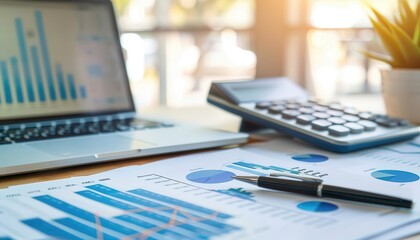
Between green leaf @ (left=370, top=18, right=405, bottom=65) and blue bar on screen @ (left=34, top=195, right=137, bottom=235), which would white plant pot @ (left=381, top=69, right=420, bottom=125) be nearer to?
green leaf @ (left=370, top=18, right=405, bottom=65)

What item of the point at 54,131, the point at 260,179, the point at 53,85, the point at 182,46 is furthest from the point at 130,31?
the point at 260,179

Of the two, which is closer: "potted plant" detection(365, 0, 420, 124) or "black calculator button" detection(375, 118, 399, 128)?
"black calculator button" detection(375, 118, 399, 128)

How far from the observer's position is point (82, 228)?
388 millimetres

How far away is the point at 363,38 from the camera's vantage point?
1.67m

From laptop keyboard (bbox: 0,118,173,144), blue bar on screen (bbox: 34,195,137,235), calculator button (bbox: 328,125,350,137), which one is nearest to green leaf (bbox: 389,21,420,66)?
calculator button (bbox: 328,125,350,137)

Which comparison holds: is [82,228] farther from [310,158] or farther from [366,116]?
[366,116]

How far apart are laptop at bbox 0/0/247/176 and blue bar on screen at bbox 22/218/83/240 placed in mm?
189

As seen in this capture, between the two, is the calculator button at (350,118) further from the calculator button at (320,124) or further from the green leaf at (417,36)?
the green leaf at (417,36)

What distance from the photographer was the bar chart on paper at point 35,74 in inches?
30.0

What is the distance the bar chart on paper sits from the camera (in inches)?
30.0

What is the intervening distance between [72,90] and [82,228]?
45 centimetres

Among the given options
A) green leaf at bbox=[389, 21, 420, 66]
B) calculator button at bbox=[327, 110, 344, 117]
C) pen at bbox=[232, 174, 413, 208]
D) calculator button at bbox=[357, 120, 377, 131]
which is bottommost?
pen at bbox=[232, 174, 413, 208]

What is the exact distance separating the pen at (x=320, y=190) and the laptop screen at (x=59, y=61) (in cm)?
39

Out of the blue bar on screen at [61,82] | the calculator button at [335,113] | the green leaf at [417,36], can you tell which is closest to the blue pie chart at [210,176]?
the calculator button at [335,113]
